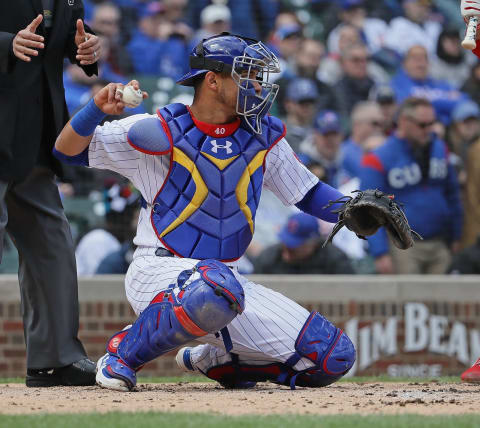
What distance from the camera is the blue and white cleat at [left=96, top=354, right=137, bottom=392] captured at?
4184 mm

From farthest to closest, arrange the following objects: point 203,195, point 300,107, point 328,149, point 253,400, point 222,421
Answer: point 300,107
point 328,149
point 203,195
point 253,400
point 222,421

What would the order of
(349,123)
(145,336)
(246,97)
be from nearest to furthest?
(145,336), (246,97), (349,123)

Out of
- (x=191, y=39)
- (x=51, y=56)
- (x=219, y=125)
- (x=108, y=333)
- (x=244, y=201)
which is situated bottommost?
(x=108, y=333)

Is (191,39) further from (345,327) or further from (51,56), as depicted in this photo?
(51,56)

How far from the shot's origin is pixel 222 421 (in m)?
3.14

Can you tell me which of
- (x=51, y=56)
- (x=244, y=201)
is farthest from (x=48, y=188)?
(x=244, y=201)

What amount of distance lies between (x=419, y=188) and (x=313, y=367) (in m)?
4.34

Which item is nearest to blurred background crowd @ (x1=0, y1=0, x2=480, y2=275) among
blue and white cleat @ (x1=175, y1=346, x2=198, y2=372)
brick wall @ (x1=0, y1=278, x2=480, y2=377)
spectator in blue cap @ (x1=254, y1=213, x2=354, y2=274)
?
spectator in blue cap @ (x1=254, y1=213, x2=354, y2=274)

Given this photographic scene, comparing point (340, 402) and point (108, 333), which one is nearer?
point (340, 402)

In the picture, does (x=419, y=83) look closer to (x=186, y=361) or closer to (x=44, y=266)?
(x=186, y=361)

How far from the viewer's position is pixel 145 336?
414 centimetres

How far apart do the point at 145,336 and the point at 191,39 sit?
240 inches

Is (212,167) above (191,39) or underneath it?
underneath

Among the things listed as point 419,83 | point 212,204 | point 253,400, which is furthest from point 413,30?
point 253,400
